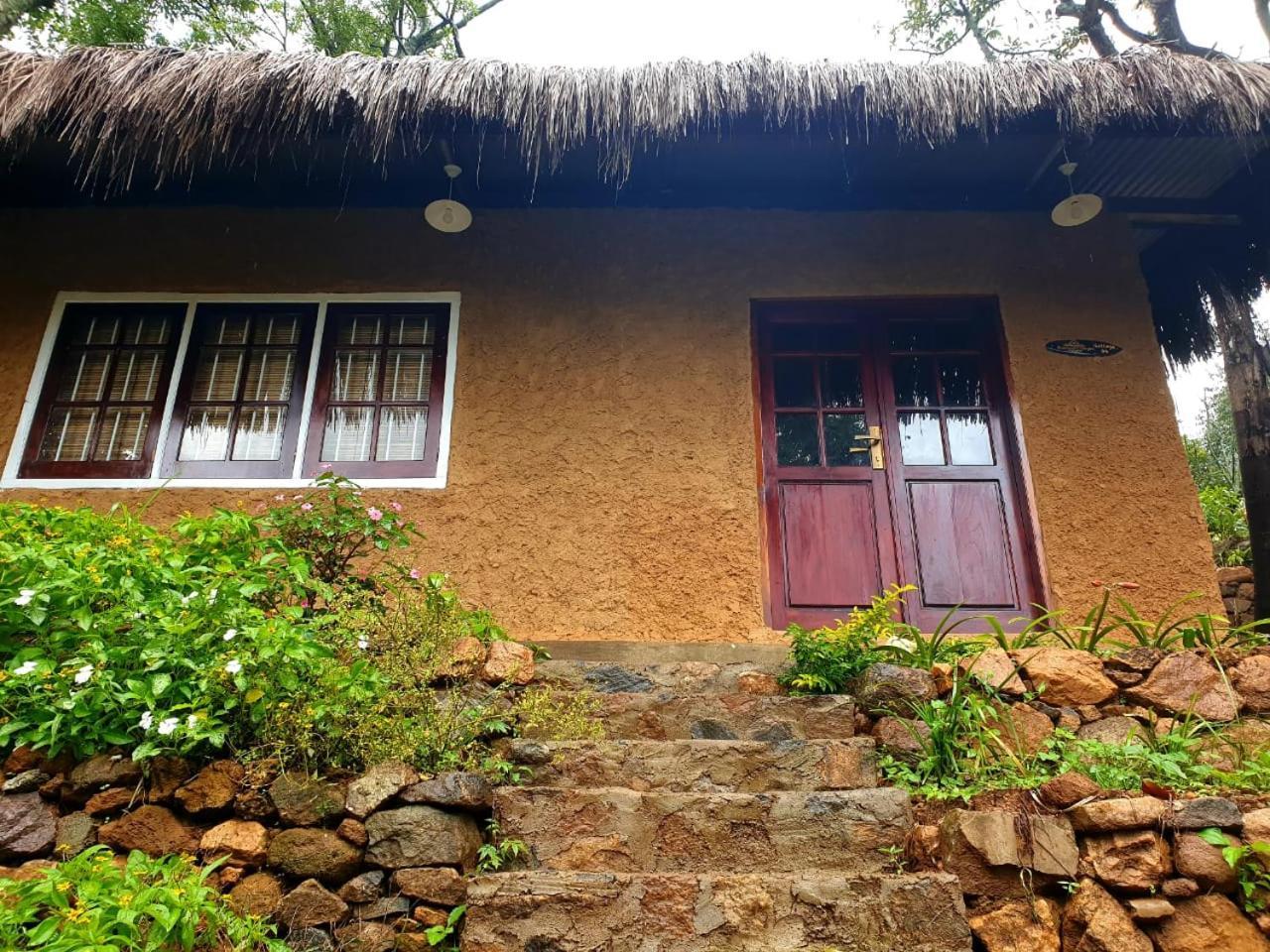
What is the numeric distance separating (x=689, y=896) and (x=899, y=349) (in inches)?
135

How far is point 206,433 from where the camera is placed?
459cm

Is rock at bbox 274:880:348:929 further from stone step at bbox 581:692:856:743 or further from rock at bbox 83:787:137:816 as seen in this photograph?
stone step at bbox 581:692:856:743

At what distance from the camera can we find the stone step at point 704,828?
7.91ft

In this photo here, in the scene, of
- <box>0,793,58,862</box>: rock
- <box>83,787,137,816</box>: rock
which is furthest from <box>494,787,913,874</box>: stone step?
<box>0,793,58,862</box>: rock

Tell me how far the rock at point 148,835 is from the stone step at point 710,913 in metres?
0.82

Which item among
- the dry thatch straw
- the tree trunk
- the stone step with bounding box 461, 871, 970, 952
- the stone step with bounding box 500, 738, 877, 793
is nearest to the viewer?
the stone step with bounding box 461, 871, 970, 952

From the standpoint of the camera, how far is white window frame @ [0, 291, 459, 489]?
4406 mm

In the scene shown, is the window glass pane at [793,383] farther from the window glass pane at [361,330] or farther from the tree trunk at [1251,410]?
the tree trunk at [1251,410]

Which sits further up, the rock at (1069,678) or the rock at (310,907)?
the rock at (1069,678)

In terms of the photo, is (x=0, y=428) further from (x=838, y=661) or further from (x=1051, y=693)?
(x=1051, y=693)

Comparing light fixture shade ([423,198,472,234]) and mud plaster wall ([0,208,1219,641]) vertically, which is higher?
light fixture shade ([423,198,472,234])

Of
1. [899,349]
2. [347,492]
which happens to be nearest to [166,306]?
[347,492]

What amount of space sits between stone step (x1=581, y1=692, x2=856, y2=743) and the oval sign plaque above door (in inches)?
102

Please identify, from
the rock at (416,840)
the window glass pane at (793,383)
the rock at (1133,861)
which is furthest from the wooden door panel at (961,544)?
the rock at (416,840)
